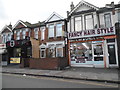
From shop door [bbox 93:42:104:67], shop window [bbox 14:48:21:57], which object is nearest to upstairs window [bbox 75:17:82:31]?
shop door [bbox 93:42:104:67]

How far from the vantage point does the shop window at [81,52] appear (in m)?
13.2

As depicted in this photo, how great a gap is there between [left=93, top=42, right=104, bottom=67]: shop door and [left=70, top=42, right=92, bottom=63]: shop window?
0.62 m

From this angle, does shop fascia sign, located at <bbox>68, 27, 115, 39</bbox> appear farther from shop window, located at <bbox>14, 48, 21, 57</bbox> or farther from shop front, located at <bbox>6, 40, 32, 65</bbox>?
shop window, located at <bbox>14, 48, 21, 57</bbox>

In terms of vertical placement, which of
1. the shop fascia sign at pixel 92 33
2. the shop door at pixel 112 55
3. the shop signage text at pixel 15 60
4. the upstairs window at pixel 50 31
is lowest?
the shop signage text at pixel 15 60

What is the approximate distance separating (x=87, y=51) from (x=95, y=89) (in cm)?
838

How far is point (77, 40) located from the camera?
13.8 meters

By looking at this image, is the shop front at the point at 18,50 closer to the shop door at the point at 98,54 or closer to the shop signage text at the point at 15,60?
the shop signage text at the point at 15,60

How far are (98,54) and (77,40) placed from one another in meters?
3.26

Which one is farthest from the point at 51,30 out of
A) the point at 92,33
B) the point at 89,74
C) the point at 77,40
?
the point at 89,74

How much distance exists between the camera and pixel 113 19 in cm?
1338

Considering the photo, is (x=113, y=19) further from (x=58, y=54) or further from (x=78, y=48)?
(x=58, y=54)

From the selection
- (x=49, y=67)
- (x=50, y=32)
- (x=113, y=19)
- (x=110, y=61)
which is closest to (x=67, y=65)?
(x=49, y=67)

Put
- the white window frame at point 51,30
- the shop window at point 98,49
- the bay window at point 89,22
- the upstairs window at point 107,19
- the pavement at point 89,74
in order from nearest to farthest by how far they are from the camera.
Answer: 1. the pavement at point 89,74
2. the shop window at point 98,49
3. the upstairs window at point 107,19
4. the bay window at point 89,22
5. the white window frame at point 51,30

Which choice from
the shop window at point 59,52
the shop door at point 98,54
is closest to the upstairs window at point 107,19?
the shop door at point 98,54
